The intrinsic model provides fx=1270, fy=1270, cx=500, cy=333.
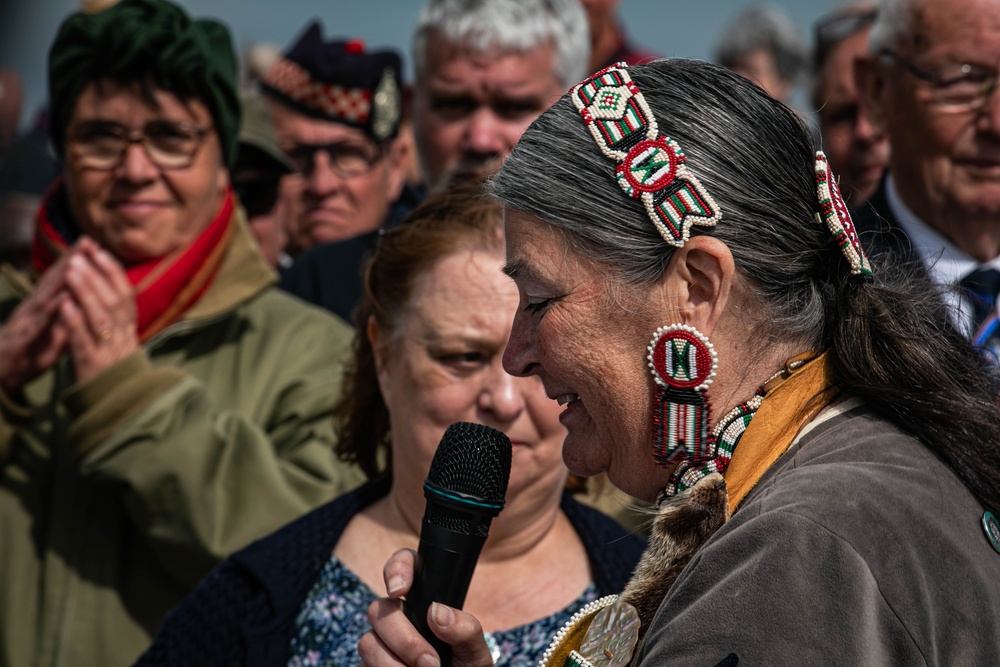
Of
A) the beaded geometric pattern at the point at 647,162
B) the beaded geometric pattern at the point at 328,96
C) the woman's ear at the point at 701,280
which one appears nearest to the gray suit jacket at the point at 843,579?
the woman's ear at the point at 701,280

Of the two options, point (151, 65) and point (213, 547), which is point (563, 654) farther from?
point (151, 65)

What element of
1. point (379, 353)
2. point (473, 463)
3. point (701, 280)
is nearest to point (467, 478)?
point (473, 463)

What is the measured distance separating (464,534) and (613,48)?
4.47m

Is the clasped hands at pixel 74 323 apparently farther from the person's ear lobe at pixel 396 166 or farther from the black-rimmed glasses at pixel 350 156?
the person's ear lobe at pixel 396 166

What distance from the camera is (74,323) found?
3.78m

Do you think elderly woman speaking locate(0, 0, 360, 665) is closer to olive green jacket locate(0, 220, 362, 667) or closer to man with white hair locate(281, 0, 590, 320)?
olive green jacket locate(0, 220, 362, 667)

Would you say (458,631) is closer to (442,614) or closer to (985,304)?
(442,614)

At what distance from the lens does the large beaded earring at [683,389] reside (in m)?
1.97

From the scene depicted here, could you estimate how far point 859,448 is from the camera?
1.84 meters

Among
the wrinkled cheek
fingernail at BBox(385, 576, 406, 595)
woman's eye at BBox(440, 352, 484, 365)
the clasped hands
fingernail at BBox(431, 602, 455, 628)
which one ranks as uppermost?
the wrinkled cheek

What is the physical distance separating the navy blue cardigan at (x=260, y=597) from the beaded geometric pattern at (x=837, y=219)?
1.12 metres

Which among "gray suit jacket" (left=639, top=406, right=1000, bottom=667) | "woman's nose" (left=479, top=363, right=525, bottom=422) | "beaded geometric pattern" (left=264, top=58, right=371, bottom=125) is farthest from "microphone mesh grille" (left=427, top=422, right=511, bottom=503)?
"beaded geometric pattern" (left=264, top=58, right=371, bottom=125)

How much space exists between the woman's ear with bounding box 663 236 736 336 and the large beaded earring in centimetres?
3

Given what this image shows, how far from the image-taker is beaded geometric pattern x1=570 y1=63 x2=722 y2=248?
1.93 m
